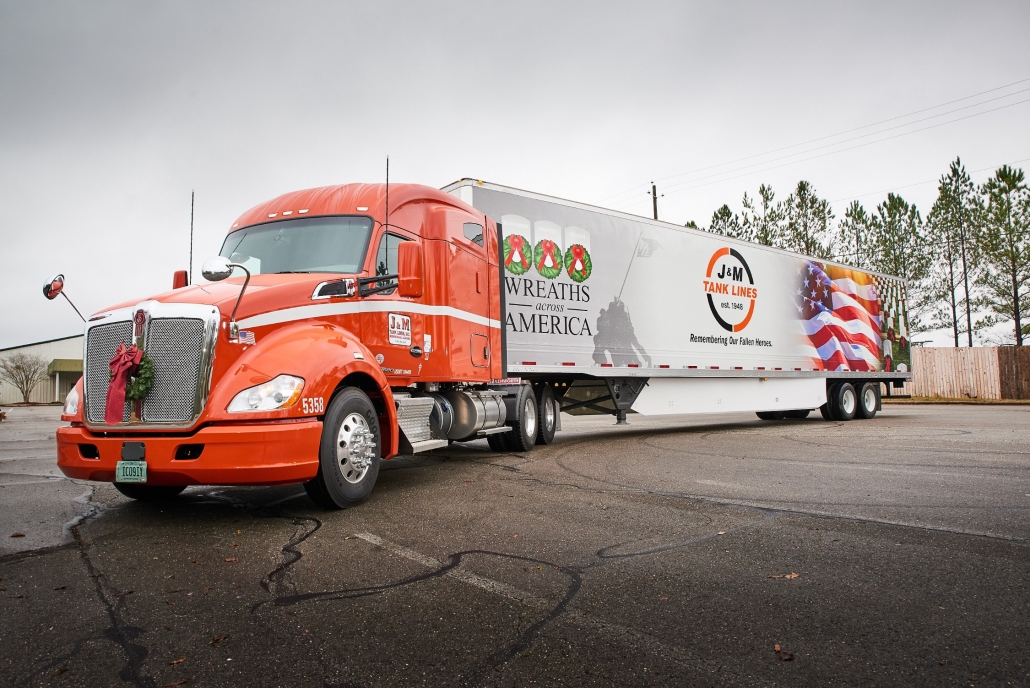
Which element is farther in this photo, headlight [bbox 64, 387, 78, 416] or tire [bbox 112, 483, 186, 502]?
tire [bbox 112, 483, 186, 502]

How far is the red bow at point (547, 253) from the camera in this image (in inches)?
426

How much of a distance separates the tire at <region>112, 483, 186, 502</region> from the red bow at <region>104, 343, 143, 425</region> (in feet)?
3.71

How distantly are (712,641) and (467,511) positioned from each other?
310 cm

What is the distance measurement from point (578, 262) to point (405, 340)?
4.85 metres

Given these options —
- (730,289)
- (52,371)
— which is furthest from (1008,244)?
(52,371)

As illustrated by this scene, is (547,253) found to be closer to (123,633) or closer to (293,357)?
(293,357)

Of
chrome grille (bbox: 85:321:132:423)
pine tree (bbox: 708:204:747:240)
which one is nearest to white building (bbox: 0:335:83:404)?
pine tree (bbox: 708:204:747:240)

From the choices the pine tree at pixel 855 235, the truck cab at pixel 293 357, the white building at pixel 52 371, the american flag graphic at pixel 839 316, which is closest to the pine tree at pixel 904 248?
the pine tree at pixel 855 235

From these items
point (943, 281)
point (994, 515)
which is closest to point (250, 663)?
point (994, 515)

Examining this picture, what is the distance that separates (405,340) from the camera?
7.18 meters

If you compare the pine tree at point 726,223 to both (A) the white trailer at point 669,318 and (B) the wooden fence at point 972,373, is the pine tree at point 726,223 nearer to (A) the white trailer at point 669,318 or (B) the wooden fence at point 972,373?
(B) the wooden fence at point 972,373

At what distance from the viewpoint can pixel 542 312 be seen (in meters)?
10.7

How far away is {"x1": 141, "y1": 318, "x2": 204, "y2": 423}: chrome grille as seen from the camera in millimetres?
5117

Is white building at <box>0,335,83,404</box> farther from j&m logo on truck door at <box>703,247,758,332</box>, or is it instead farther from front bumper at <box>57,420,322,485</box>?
front bumper at <box>57,420,322,485</box>
